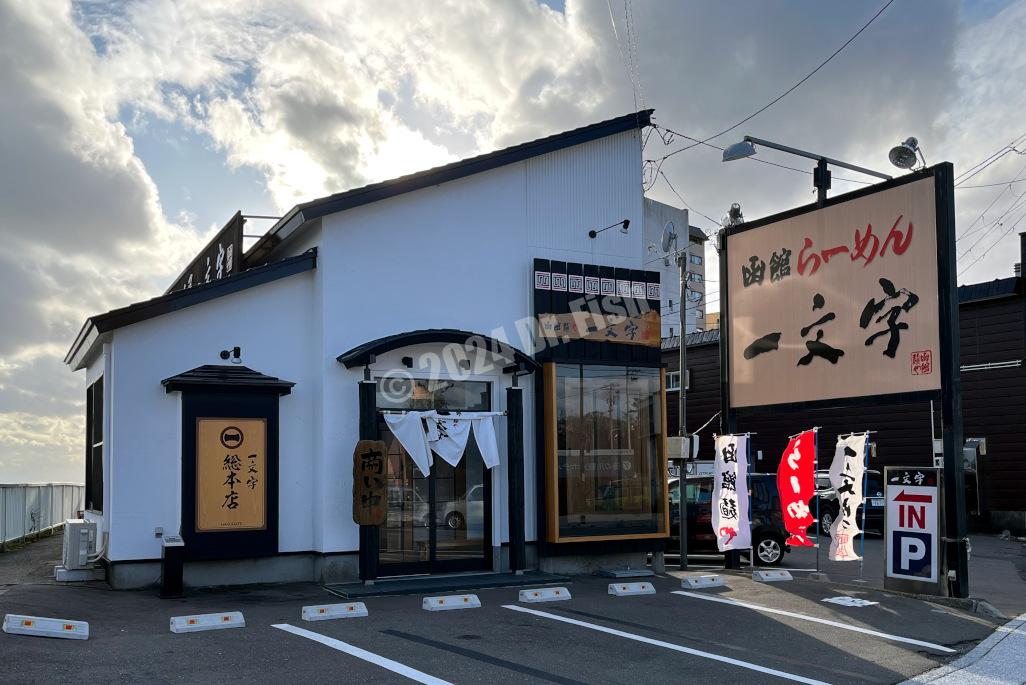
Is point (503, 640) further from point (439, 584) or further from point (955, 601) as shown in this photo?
point (955, 601)

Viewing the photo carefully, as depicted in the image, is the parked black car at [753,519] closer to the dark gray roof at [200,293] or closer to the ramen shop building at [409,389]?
the ramen shop building at [409,389]

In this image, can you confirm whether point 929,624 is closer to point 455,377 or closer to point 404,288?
point 455,377

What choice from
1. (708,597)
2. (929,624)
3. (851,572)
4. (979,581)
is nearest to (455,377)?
(708,597)

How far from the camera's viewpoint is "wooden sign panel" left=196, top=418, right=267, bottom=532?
11578mm

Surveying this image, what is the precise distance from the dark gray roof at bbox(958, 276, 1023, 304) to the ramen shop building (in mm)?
13463

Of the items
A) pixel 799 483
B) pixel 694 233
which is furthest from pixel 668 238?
pixel 694 233

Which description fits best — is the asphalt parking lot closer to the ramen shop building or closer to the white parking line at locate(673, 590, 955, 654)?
the white parking line at locate(673, 590, 955, 654)

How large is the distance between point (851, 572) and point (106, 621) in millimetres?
12088

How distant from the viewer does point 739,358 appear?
47.3 feet

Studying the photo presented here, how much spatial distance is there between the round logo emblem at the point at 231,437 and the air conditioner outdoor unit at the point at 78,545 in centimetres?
244

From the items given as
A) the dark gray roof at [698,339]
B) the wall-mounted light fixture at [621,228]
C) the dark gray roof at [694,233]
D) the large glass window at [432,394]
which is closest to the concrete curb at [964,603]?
the large glass window at [432,394]

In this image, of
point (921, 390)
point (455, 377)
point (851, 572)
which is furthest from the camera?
point (851, 572)

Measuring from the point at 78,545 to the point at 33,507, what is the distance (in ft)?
31.8

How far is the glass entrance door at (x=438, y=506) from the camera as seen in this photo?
12480 mm
